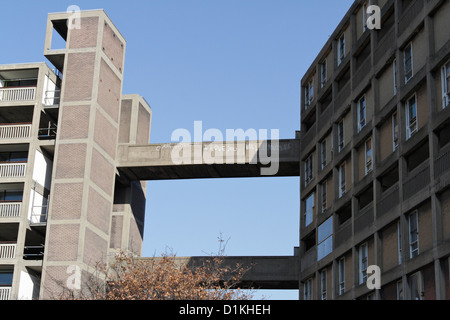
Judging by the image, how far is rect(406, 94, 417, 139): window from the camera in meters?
31.9

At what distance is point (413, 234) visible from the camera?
30609 mm

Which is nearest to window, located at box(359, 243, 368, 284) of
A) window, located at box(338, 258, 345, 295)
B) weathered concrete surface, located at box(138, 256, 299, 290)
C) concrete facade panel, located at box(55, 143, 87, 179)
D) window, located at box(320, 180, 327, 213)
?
window, located at box(338, 258, 345, 295)

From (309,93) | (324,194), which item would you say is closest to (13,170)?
(324,194)

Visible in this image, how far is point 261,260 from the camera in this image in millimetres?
47906

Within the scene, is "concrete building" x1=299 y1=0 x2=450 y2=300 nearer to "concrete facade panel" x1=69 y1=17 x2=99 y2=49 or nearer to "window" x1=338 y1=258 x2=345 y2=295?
"window" x1=338 y1=258 x2=345 y2=295

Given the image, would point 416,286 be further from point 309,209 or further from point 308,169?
point 308,169

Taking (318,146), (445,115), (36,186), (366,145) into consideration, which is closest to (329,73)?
(318,146)

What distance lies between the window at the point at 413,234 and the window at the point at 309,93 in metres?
18.9

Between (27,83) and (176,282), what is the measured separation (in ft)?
77.3

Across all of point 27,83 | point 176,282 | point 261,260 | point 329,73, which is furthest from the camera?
point 27,83

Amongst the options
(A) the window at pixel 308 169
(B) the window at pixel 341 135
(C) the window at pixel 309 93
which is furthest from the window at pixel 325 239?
(C) the window at pixel 309 93

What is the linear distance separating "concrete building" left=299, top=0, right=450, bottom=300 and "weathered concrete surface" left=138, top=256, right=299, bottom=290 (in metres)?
1.68

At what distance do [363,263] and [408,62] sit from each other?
10.1 metres
